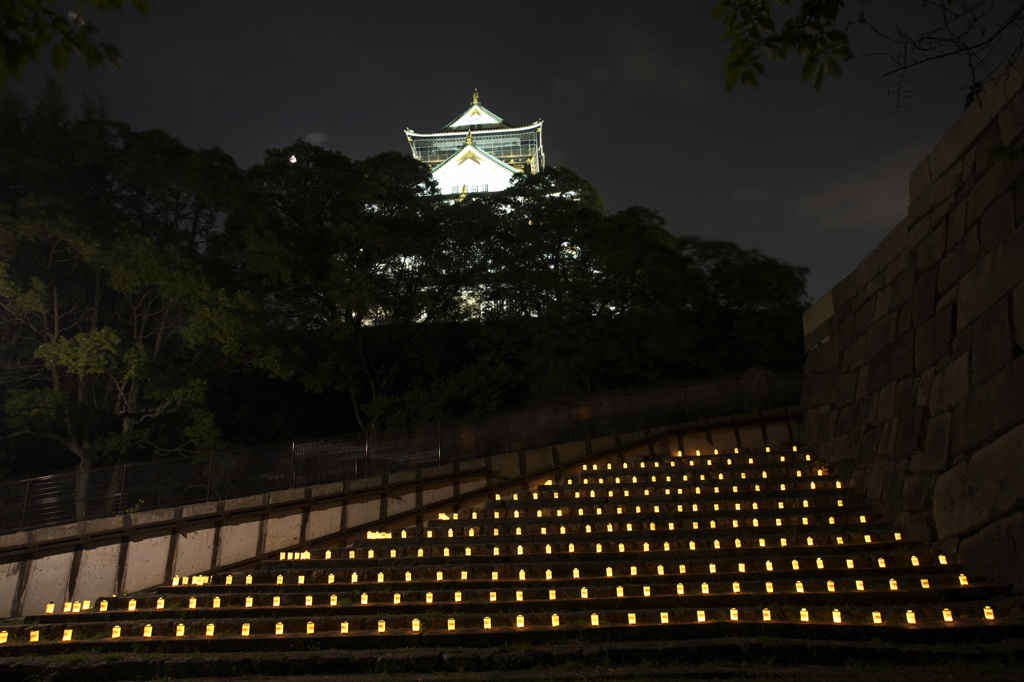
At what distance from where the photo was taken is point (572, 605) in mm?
6293

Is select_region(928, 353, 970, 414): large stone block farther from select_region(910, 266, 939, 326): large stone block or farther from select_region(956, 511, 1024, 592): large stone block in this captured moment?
select_region(956, 511, 1024, 592): large stone block

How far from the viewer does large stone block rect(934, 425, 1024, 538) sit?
584cm

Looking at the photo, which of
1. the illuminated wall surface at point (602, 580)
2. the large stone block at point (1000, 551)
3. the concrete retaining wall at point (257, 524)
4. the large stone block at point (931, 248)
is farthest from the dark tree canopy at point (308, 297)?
the large stone block at point (1000, 551)

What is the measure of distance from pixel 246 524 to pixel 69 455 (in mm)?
10506

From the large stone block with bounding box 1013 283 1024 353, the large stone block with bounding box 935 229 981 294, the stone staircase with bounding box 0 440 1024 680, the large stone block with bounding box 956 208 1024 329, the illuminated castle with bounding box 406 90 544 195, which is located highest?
the illuminated castle with bounding box 406 90 544 195

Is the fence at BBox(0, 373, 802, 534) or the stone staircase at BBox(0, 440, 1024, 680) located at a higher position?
the fence at BBox(0, 373, 802, 534)

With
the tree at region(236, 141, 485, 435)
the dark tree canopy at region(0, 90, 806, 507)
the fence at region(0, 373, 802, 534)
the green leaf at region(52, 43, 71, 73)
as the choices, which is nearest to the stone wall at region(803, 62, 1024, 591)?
the fence at region(0, 373, 802, 534)

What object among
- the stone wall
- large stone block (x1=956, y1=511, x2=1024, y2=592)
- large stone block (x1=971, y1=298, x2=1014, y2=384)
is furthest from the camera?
large stone block (x1=971, y1=298, x2=1014, y2=384)

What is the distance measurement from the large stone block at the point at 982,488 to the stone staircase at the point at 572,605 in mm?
467

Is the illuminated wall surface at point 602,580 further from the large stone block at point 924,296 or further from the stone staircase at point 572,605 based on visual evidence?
the large stone block at point 924,296

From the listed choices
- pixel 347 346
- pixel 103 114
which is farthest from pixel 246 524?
pixel 103 114

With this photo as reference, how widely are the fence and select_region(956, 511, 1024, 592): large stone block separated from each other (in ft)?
31.5

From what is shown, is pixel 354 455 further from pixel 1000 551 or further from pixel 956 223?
pixel 956 223

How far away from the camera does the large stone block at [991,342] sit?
630cm
